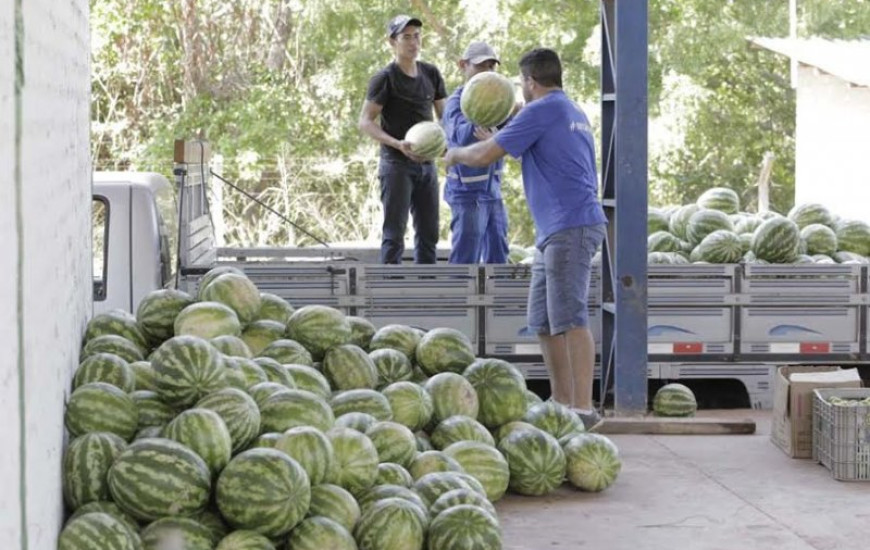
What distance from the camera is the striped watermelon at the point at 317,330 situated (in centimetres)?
641

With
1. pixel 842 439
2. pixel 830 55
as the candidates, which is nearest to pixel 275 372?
pixel 842 439

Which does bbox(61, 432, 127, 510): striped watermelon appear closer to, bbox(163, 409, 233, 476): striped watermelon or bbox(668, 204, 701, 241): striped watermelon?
bbox(163, 409, 233, 476): striped watermelon

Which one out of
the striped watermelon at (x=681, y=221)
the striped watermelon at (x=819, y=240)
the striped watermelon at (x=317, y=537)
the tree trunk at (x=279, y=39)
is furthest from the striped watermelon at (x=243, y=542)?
the tree trunk at (x=279, y=39)

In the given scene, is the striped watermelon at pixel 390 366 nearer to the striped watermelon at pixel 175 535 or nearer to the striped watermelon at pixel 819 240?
the striped watermelon at pixel 175 535

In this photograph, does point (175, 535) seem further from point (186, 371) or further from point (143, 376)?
point (143, 376)

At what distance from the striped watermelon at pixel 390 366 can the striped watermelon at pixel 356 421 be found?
68 centimetres

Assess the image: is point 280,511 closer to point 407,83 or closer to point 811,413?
point 811,413

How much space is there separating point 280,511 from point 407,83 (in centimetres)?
621

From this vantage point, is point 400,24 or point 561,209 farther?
point 400,24

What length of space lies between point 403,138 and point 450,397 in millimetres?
4484

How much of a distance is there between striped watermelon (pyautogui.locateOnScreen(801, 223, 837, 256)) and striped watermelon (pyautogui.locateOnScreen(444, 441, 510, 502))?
4.99m

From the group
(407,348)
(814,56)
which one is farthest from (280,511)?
(814,56)

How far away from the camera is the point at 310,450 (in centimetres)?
509

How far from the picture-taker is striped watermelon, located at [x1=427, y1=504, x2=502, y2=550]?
505 cm
